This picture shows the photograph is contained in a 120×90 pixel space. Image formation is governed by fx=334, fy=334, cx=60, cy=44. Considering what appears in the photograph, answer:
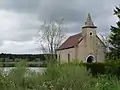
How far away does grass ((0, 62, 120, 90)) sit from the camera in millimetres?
9453

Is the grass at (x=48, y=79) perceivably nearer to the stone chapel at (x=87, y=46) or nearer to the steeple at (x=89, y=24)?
the stone chapel at (x=87, y=46)

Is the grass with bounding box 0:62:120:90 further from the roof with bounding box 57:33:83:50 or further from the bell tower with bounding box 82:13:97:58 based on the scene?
the roof with bounding box 57:33:83:50

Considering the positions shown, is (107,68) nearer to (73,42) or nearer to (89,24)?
(73,42)

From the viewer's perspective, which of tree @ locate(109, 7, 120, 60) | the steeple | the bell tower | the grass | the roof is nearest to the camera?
the grass

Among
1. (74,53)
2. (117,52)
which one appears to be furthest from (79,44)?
(117,52)

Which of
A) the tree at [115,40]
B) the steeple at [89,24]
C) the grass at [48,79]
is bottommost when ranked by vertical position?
the grass at [48,79]

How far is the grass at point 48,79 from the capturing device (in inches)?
372

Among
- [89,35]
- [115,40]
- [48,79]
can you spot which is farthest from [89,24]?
[48,79]

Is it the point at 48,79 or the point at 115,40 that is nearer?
the point at 48,79

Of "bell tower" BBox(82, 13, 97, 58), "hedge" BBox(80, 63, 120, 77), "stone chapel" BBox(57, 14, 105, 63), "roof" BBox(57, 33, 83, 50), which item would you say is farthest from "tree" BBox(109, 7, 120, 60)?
"roof" BBox(57, 33, 83, 50)

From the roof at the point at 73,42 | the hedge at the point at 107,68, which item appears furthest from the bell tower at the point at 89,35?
the hedge at the point at 107,68

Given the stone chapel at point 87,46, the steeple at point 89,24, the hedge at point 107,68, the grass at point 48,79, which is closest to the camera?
the grass at point 48,79

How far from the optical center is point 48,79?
1089cm

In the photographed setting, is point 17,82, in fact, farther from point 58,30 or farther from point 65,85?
point 58,30
